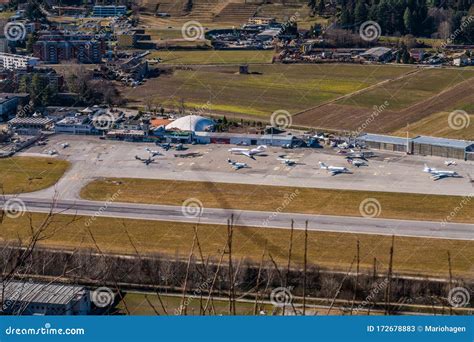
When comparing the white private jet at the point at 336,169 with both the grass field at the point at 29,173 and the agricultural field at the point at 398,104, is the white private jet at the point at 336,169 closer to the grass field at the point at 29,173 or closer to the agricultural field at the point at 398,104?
the agricultural field at the point at 398,104

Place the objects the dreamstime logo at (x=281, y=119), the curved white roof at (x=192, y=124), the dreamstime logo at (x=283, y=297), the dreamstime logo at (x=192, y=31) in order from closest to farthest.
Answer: the dreamstime logo at (x=283, y=297) < the curved white roof at (x=192, y=124) < the dreamstime logo at (x=281, y=119) < the dreamstime logo at (x=192, y=31)

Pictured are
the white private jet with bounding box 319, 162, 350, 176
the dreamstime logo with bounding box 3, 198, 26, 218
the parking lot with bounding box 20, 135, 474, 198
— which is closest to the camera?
the dreamstime logo with bounding box 3, 198, 26, 218

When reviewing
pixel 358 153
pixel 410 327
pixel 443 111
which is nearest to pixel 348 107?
pixel 443 111

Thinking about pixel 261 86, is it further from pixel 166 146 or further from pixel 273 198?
pixel 273 198

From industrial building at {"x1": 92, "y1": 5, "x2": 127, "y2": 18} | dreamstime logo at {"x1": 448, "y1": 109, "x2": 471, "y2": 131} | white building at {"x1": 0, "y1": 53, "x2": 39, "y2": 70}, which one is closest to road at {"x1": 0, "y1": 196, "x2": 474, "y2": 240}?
dreamstime logo at {"x1": 448, "y1": 109, "x2": 471, "y2": 131}
